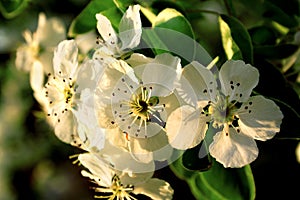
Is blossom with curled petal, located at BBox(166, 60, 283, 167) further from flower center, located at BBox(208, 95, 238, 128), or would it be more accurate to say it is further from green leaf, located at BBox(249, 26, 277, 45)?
green leaf, located at BBox(249, 26, 277, 45)

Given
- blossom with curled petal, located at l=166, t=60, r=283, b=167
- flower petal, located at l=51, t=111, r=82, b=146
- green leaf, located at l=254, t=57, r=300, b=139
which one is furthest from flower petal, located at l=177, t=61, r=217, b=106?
flower petal, located at l=51, t=111, r=82, b=146

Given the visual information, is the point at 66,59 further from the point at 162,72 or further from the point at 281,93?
the point at 281,93

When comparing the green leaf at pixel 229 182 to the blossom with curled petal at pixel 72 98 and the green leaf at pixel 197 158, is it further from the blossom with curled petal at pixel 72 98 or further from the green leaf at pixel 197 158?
the blossom with curled petal at pixel 72 98

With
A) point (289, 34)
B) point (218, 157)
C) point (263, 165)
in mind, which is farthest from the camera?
point (263, 165)

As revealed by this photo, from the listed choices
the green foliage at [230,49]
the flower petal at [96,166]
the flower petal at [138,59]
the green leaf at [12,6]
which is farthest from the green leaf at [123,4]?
the green leaf at [12,6]

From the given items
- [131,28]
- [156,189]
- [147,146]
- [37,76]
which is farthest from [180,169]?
[37,76]

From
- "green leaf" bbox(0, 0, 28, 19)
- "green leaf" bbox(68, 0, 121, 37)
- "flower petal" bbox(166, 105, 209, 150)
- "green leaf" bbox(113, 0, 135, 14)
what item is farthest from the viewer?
"green leaf" bbox(0, 0, 28, 19)

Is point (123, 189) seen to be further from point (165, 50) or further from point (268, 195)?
point (268, 195)

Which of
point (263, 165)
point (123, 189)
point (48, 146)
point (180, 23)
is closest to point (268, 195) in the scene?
point (263, 165)
